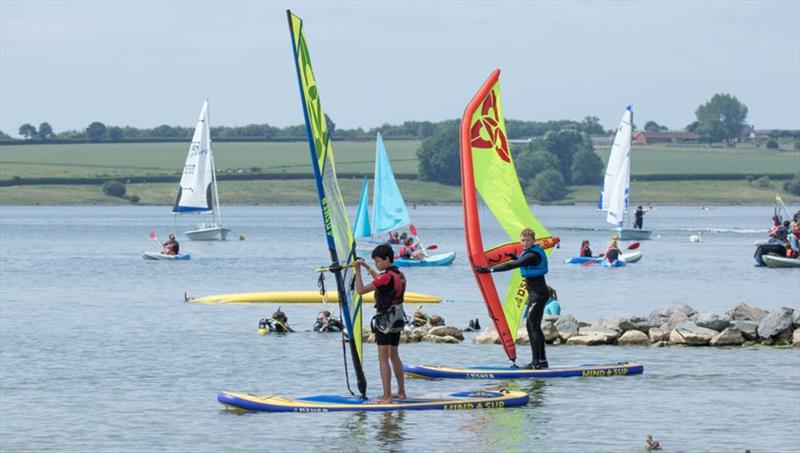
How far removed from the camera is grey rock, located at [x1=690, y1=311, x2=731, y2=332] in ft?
98.1

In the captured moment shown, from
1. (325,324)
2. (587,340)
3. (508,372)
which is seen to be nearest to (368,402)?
(508,372)

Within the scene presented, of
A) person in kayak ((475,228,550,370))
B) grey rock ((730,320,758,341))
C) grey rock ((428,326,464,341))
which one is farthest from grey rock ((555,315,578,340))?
person in kayak ((475,228,550,370))

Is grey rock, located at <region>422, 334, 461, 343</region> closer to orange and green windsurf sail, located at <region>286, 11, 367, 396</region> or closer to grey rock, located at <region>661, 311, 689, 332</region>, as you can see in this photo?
grey rock, located at <region>661, 311, 689, 332</region>

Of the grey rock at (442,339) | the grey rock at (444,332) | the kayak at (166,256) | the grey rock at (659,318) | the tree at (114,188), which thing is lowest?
the tree at (114,188)

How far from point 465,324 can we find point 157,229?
91.1 m

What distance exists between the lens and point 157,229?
124 metres

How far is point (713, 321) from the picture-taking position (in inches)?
1184

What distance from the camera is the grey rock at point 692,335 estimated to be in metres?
29.4

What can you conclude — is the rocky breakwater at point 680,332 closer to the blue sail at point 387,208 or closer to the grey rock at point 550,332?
the grey rock at point 550,332

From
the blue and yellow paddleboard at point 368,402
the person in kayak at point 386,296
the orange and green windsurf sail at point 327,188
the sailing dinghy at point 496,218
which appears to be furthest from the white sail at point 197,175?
the orange and green windsurf sail at point 327,188

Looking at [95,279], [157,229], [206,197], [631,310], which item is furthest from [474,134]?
[157,229]

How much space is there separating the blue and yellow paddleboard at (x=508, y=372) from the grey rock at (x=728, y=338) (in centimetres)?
496

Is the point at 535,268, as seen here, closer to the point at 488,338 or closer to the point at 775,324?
the point at 488,338

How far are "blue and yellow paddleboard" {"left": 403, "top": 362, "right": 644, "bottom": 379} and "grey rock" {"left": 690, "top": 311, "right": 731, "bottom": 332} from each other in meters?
5.49
